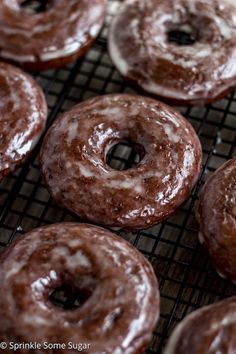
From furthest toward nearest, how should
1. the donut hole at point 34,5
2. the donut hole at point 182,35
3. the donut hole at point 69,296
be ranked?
the donut hole at point 34,5, the donut hole at point 182,35, the donut hole at point 69,296

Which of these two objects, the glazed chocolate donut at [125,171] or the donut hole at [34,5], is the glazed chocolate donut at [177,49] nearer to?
the glazed chocolate donut at [125,171]

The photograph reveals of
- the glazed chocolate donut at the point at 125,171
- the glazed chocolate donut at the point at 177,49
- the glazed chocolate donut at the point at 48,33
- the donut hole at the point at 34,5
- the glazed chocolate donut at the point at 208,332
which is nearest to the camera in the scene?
the glazed chocolate donut at the point at 208,332

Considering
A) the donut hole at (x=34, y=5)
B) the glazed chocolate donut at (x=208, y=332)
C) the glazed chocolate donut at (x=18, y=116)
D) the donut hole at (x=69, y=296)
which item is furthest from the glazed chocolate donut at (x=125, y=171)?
the donut hole at (x=34, y=5)

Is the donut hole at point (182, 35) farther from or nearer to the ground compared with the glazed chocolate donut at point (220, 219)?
farther from the ground

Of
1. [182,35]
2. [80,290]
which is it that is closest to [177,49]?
[182,35]

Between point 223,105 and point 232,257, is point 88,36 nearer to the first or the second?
point 223,105

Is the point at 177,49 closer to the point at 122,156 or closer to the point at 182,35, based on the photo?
the point at 182,35

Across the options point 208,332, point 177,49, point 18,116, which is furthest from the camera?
point 177,49
